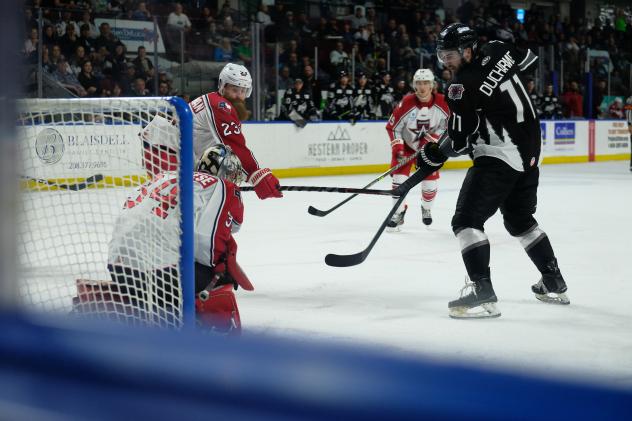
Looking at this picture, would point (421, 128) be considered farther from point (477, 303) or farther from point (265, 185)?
point (477, 303)

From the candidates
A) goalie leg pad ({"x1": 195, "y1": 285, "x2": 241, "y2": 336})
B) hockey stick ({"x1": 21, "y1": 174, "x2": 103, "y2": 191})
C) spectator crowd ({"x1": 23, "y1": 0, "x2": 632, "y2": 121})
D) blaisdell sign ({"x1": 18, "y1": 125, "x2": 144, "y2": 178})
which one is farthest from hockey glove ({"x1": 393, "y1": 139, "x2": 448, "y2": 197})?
spectator crowd ({"x1": 23, "y1": 0, "x2": 632, "y2": 121})

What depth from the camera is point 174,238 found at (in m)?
2.56

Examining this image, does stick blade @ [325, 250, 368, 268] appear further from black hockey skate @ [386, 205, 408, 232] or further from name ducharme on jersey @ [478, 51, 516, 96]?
black hockey skate @ [386, 205, 408, 232]

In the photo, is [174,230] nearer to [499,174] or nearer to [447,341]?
[447,341]

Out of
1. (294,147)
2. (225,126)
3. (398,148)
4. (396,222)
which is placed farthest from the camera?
(294,147)

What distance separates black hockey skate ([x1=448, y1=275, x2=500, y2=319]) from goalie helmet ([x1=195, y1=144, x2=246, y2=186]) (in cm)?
111

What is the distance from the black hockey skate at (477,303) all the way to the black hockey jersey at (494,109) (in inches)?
20.6

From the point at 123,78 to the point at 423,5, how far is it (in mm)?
9186

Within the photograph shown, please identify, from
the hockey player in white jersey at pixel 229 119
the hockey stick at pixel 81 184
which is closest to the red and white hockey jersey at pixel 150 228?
the hockey stick at pixel 81 184

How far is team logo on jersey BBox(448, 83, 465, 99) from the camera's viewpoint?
3.66 meters

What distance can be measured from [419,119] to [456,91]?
3269 mm

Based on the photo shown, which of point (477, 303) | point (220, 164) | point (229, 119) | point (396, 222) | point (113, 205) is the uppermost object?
point (229, 119)

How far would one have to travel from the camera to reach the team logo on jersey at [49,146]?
2.71 metres

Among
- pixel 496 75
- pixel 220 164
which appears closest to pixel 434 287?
pixel 496 75
